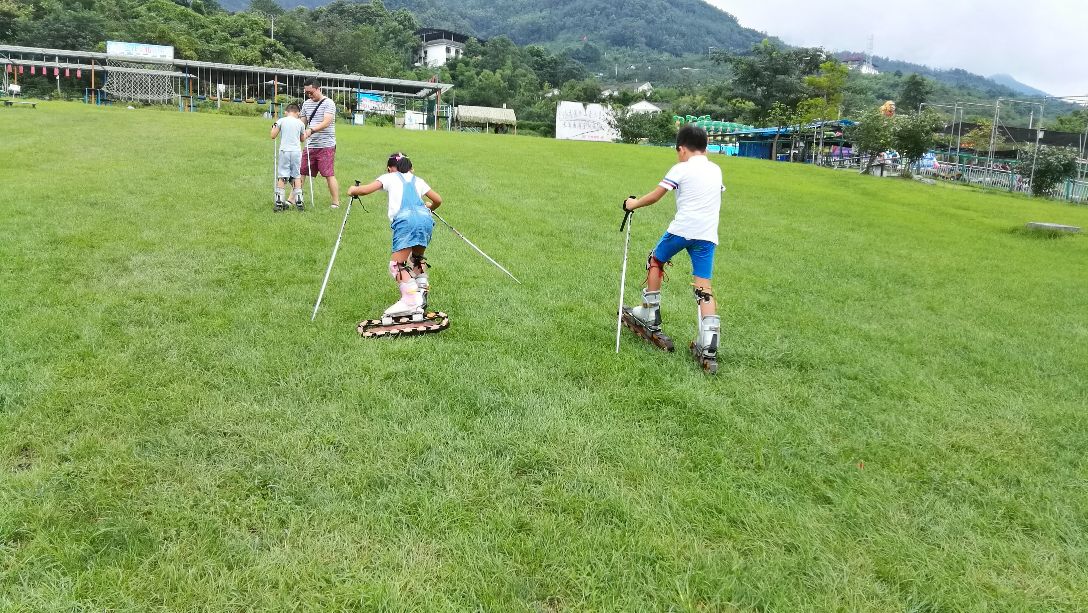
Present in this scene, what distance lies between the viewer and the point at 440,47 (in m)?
148

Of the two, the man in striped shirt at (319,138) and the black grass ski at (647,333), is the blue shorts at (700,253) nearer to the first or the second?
the black grass ski at (647,333)

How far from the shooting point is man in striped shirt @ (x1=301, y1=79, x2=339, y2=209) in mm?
12641

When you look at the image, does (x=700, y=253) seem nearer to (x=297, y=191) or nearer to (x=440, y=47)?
(x=297, y=191)

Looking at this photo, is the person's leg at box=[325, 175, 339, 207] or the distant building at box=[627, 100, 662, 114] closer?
the person's leg at box=[325, 175, 339, 207]

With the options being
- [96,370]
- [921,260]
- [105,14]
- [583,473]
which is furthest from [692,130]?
[105,14]

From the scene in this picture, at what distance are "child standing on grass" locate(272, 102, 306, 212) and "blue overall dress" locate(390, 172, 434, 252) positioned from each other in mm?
6813

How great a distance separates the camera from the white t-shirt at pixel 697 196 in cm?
618

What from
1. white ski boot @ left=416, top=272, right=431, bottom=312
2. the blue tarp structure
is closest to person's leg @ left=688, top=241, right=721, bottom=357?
white ski boot @ left=416, top=272, right=431, bottom=312

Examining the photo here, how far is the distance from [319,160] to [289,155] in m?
0.57

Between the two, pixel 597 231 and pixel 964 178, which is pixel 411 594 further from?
pixel 964 178

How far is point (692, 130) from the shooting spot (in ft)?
20.4

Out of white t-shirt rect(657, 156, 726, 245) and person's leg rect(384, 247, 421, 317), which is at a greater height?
white t-shirt rect(657, 156, 726, 245)

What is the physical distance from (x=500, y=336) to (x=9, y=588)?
4.32m

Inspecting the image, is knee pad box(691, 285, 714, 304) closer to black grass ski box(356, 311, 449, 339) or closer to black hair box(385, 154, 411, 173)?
black grass ski box(356, 311, 449, 339)
